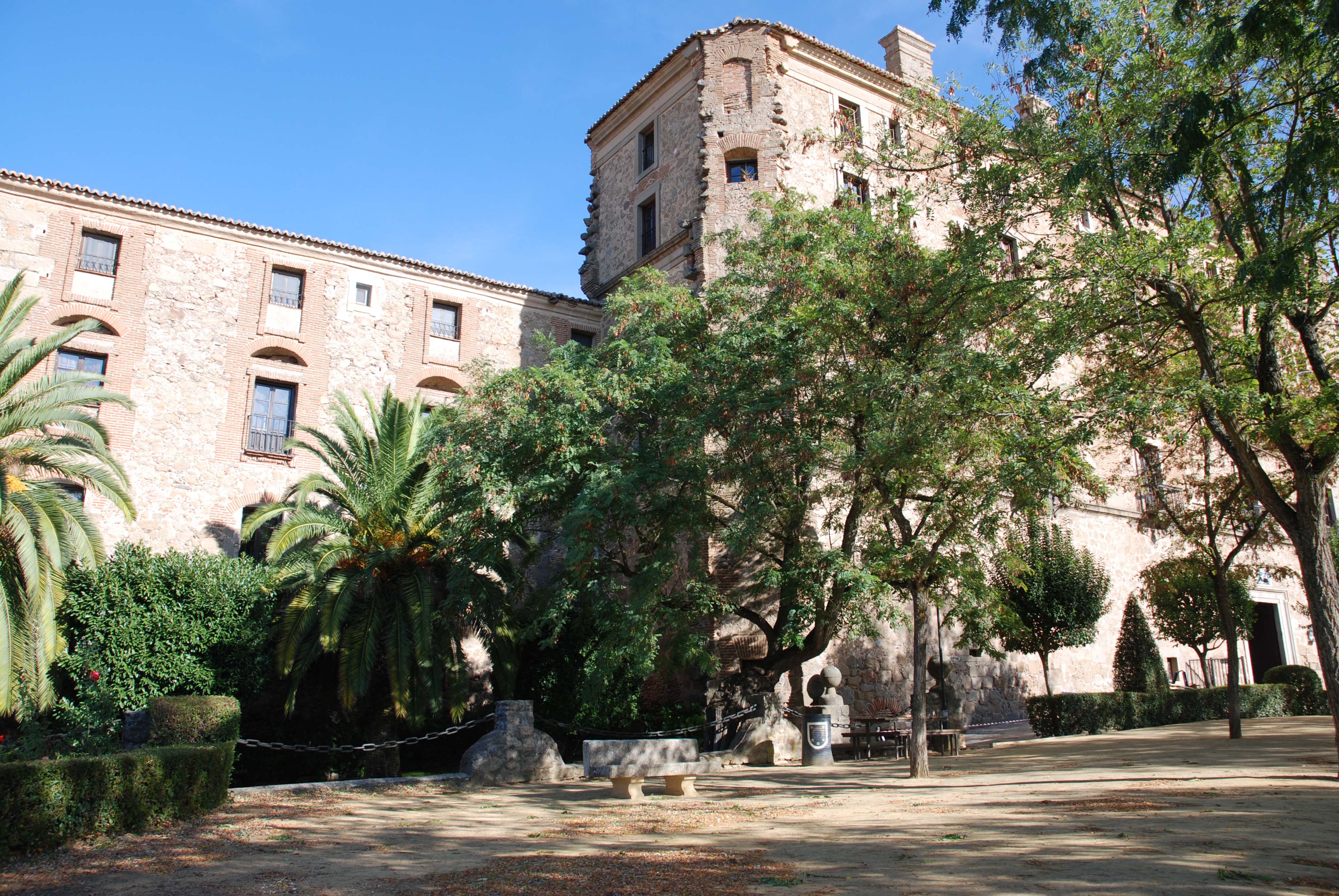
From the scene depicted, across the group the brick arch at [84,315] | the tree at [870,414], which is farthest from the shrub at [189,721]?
the brick arch at [84,315]

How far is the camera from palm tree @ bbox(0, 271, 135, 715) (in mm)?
13492

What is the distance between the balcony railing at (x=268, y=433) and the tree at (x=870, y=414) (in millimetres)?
10298

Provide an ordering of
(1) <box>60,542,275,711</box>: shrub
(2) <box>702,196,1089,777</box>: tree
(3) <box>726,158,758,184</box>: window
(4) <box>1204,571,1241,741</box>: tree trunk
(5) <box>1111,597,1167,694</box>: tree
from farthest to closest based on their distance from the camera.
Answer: (5) <box>1111,597,1167,694</box>: tree → (3) <box>726,158,758,184</box>: window → (4) <box>1204,571,1241,741</box>: tree trunk → (1) <box>60,542,275,711</box>: shrub → (2) <box>702,196,1089,777</box>: tree

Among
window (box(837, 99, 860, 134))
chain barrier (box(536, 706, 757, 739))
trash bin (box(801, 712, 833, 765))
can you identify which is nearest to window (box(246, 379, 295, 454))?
chain barrier (box(536, 706, 757, 739))

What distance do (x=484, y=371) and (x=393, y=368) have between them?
19.3 feet

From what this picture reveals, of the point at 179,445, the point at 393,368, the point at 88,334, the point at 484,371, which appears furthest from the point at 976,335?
the point at 88,334

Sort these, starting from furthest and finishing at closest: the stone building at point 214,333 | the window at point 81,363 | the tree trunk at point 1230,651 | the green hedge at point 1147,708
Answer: the stone building at point 214,333 < the window at point 81,363 < the green hedge at point 1147,708 < the tree trunk at point 1230,651

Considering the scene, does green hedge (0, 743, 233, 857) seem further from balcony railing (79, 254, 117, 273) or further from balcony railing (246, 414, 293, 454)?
balcony railing (79, 254, 117, 273)

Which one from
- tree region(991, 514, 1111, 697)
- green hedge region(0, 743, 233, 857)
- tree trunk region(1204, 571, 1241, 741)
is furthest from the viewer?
tree region(991, 514, 1111, 697)

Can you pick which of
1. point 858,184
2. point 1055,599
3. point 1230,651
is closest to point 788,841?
point 1230,651

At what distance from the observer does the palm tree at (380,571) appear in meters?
15.4

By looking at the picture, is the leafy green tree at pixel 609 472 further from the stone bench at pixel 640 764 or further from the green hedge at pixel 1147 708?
the green hedge at pixel 1147 708

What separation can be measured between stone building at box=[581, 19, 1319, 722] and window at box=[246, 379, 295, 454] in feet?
29.3

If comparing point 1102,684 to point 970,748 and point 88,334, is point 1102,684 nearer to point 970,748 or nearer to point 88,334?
point 970,748
